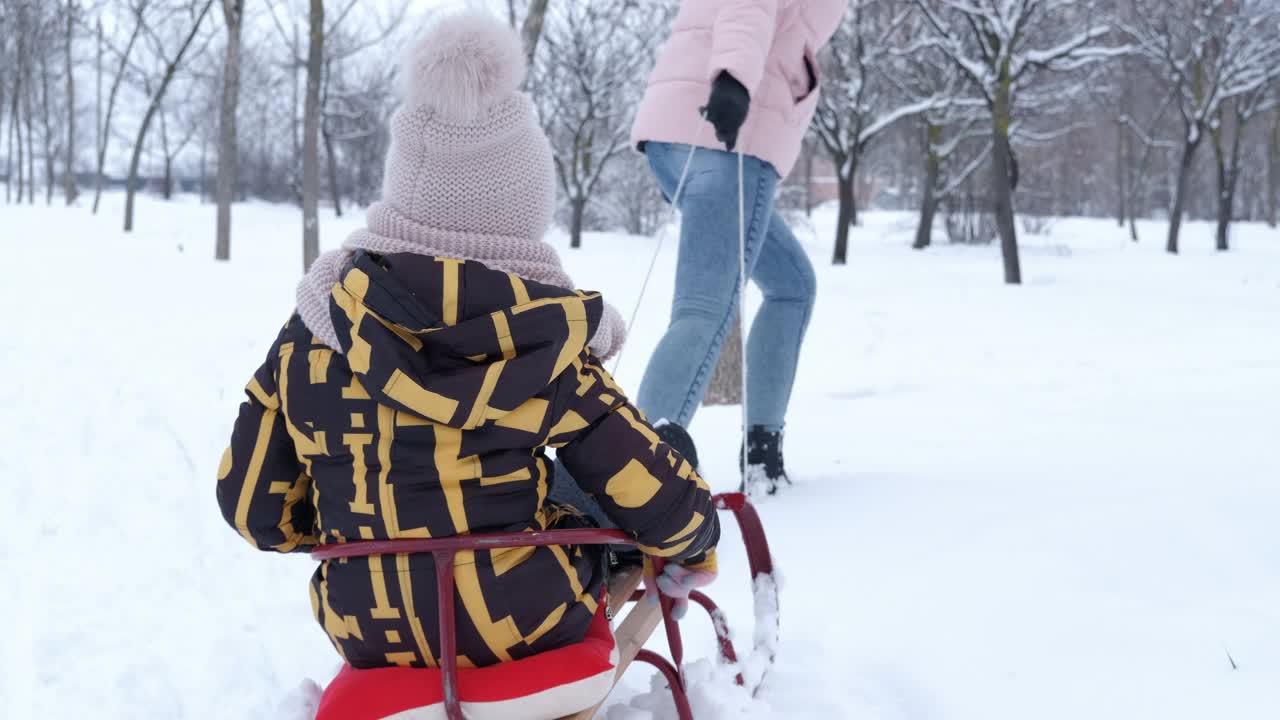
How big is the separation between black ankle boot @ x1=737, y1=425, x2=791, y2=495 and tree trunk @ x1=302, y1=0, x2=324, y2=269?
7837 mm

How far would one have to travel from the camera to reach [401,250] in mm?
1328

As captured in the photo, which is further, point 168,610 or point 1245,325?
point 1245,325

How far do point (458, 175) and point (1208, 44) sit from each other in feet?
62.5

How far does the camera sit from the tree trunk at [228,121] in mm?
12516

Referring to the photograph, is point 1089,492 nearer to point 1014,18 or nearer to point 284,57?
point 1014,18

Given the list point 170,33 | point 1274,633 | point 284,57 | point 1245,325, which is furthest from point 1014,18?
point 284,57

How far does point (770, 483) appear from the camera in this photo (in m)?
2.84

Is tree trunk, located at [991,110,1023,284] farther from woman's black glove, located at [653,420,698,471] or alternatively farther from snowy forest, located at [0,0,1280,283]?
woman's black glove, located at [653,420,698,471]

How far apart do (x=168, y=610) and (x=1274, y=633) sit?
2.37m

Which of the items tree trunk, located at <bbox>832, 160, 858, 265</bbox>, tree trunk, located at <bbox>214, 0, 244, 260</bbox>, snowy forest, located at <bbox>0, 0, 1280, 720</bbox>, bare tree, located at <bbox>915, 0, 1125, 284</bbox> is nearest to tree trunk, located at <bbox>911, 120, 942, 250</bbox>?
tree trunk, located at <bbox>832, 160, 858, 265</bbox>

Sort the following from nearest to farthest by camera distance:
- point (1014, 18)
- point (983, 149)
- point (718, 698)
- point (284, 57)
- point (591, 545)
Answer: point (591, 545)
point (718, 698)
point (1014, 18)
point (983, 149)
point (284, 57)

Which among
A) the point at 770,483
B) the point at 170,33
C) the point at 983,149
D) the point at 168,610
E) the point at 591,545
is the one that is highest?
the point at 170,33

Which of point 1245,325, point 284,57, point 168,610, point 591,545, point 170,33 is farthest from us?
point 284,57

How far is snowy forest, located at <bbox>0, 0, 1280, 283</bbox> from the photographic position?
13156 mm
